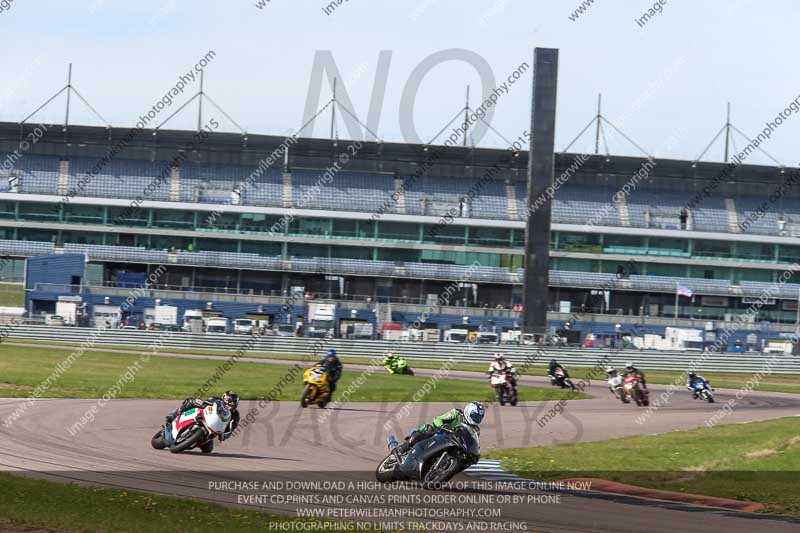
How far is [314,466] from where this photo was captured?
17.8 metres

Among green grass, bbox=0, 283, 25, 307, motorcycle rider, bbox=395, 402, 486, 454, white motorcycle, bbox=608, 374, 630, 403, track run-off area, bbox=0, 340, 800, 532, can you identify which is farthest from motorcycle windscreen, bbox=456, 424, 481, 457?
green grass, bbox=0, 283, 25, 307

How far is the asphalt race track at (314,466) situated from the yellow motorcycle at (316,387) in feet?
0.96

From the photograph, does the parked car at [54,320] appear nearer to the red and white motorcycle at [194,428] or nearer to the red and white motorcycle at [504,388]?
the red and white motorcycle at [504,388]

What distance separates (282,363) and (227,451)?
32.0m

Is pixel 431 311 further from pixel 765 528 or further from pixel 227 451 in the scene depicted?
pixel 765 528

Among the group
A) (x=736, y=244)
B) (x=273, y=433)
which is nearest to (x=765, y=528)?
(x=273, y=433)

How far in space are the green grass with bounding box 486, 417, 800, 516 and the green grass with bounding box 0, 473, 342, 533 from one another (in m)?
7.21

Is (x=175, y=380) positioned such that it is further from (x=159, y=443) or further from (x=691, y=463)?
(x=691, y=463)

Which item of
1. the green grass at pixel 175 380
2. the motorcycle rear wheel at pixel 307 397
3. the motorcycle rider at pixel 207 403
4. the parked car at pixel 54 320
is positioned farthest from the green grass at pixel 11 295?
the motorcycle rider at pixel 207 403

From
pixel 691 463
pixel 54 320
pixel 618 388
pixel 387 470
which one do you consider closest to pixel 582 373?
pixel 618 388

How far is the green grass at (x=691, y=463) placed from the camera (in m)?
17.6

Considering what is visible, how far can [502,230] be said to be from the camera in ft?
282

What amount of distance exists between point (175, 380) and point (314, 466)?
1973 cm

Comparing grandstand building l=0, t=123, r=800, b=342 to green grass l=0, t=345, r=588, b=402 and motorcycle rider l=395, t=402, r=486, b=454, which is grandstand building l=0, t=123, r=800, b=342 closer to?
green grass l=0, t=345, r=588, b=402
